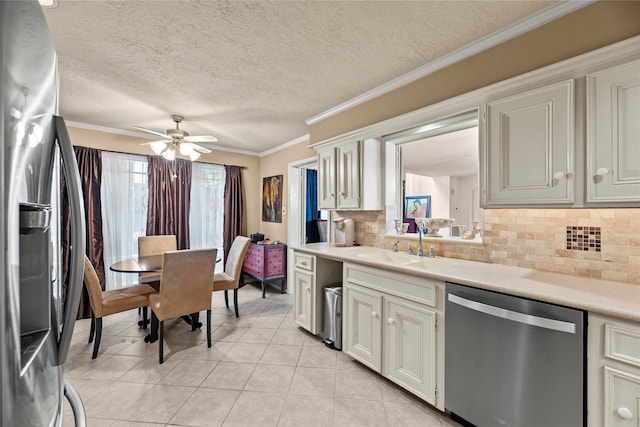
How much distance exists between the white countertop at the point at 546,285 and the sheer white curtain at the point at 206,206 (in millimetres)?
3392

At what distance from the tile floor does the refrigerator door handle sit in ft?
4.72

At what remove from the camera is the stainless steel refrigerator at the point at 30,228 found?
0.44 m

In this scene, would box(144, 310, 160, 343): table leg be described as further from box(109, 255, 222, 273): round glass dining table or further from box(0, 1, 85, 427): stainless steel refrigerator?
box(0, 1, 85, 427): stainless steel refrigerator

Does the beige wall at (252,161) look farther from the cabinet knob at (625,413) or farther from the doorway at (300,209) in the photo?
the cabinet knob at (625,413)

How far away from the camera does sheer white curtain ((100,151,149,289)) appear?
372cm

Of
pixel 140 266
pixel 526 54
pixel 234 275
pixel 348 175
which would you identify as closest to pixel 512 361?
pixel 526 54

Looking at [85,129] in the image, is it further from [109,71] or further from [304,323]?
[304,323]

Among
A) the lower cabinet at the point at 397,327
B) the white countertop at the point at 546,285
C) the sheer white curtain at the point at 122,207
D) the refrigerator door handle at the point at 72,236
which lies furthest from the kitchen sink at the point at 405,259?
the sheer white curtain at the point at 122,207

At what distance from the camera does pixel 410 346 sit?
1.89 metres

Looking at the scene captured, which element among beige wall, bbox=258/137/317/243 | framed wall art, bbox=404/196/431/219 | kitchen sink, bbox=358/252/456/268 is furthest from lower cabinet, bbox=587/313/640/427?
beige wall, bbox=258/137/317/243

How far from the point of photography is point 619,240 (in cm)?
153

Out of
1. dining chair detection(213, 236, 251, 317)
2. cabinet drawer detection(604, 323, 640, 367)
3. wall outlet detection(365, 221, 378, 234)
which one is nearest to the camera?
cabinet drawer detection(604, 323, 640, 367)

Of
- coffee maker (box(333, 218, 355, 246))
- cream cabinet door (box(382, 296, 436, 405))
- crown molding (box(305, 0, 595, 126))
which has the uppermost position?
crown molding (box(305, 0, 595, 126))

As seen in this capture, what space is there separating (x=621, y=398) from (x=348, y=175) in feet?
7.40
